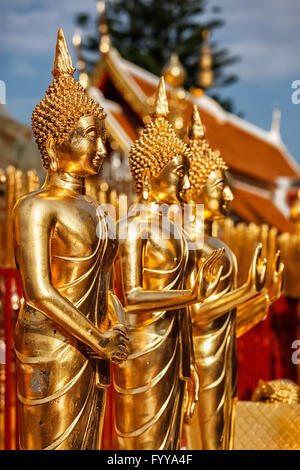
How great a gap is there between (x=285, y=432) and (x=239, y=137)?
30.8ft

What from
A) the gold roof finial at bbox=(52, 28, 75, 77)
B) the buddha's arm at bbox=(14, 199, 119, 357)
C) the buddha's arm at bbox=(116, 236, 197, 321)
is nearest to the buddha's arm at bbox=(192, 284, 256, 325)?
the buddha's arm at bbox=(116, 236, 197, 321)

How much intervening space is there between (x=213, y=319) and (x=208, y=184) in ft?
2.16

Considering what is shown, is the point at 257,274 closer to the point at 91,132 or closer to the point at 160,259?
the point at 160,259

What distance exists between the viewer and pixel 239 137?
12.9 metres

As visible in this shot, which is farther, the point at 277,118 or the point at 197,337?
the point at 277,118

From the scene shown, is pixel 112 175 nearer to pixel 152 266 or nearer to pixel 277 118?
pixel 152 266

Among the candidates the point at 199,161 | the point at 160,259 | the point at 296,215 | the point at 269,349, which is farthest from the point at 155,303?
the point at 296,215

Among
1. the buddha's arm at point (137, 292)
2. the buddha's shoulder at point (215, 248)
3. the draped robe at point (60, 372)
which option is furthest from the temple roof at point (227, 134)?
the draped robe at point (60, 372)

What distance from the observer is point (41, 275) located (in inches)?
101

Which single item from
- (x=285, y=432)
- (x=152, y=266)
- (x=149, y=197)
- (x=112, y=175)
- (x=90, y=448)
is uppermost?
(x=112, y=175)

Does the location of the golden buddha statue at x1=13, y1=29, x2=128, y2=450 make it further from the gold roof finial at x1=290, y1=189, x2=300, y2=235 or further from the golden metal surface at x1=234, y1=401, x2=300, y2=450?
the gold roof finial at x1=290, y1=189, x2=300, y2=235

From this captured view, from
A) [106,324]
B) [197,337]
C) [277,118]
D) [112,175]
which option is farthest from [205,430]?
[277,118]

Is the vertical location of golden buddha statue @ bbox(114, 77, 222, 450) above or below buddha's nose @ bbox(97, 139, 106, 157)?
below

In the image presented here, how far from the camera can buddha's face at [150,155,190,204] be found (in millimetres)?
3262
